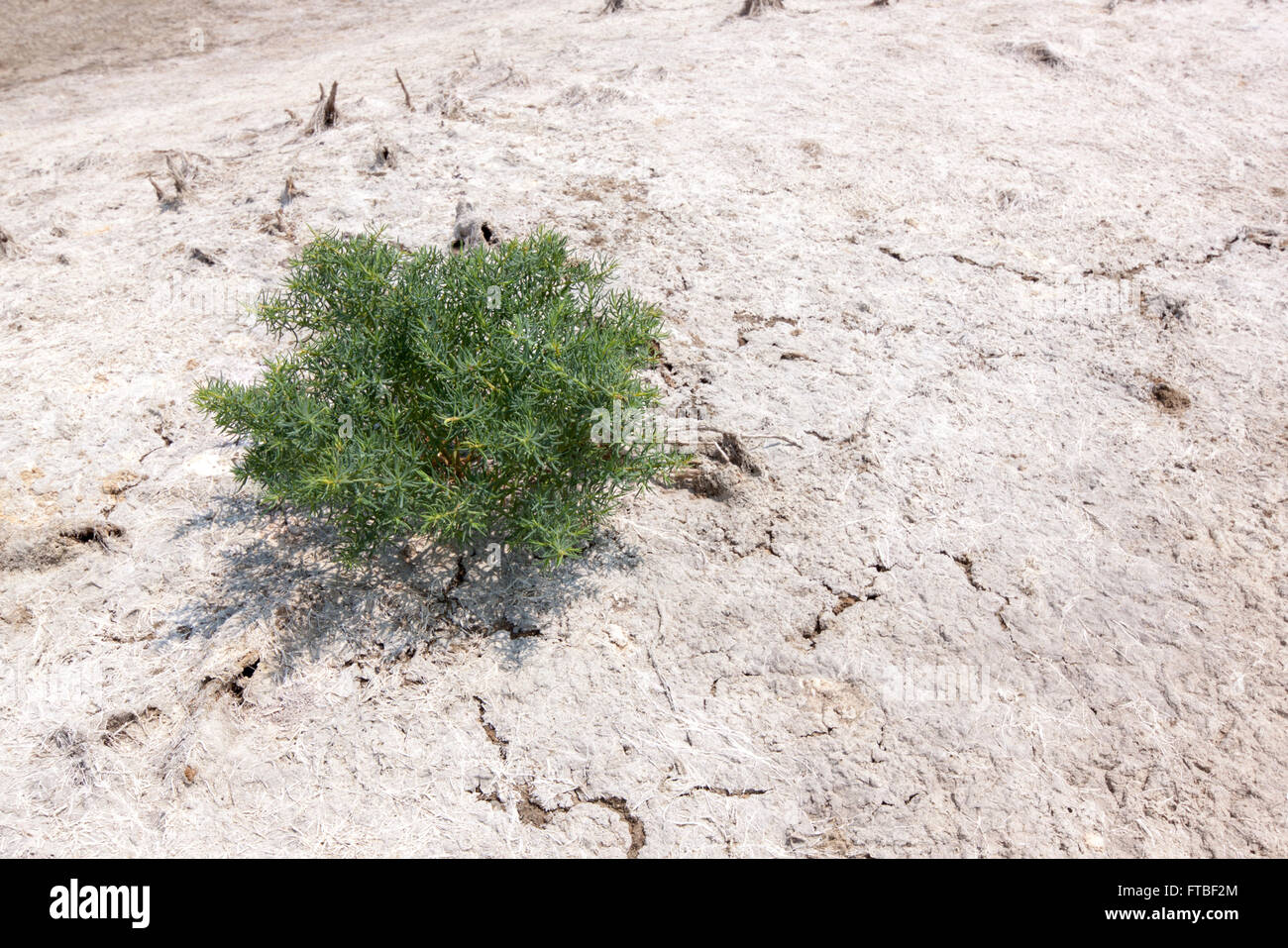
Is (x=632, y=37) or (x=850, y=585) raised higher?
(x=632, y=37)

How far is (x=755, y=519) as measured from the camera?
8.72 ft

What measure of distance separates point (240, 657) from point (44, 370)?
5.23 ft

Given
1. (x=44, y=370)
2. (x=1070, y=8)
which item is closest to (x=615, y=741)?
(x=44, y=370)

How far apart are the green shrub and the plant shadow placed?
117 mm

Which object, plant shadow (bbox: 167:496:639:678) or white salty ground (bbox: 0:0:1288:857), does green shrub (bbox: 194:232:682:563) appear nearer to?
plant shadow (bbox: 167:496:639:678)

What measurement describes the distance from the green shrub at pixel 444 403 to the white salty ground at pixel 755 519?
34 cm

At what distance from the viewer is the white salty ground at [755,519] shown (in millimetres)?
2094

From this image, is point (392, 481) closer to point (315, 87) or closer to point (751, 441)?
point (751, 441)

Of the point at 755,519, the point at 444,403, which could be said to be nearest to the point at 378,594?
the point at 444,403

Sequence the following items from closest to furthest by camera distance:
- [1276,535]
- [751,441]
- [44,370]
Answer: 1. [1276,535]
2. [751,441]
3. [44,370]

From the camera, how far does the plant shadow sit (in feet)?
7.86

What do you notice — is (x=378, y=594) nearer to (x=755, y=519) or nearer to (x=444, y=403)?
(x=444, y=403)

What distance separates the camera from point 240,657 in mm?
2346
